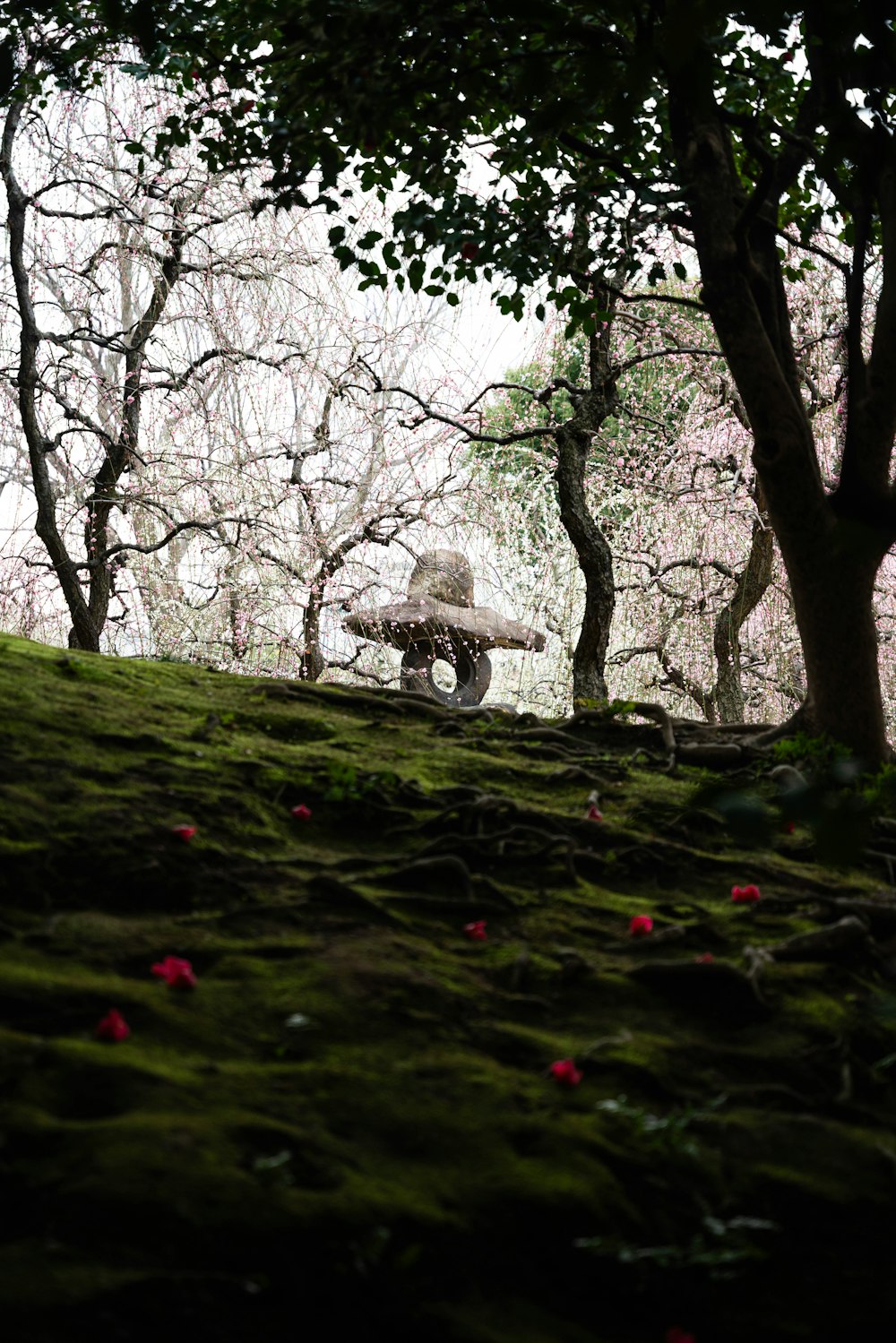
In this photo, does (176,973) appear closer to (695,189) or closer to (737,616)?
(695,189)

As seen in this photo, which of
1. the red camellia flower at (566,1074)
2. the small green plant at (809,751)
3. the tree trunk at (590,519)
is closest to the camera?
the red camellia flower at (566,1074)

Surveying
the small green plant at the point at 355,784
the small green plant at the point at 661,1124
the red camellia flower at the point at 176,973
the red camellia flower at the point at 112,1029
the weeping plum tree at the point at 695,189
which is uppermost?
the weeping plum tree at the point at 695,189

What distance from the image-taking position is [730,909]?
3209mm

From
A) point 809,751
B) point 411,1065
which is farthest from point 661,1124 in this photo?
point 809,751

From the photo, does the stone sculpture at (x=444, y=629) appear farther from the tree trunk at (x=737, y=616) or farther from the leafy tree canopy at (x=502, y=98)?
the leafy tree canopy at (x=502, y=98)

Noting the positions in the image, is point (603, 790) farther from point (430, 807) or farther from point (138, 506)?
point (138, 506)

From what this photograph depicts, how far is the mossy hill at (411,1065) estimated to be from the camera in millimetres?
1691

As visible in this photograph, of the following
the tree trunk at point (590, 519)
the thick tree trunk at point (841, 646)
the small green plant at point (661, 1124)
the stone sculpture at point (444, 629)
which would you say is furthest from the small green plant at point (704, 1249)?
the stone sculpture at point (444, 629)

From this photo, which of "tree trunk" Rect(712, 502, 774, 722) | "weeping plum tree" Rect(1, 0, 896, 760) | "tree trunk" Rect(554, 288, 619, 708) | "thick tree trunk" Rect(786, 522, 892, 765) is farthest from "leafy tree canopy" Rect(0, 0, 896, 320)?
"tree trunk" Rect(712, 502, 774, 722)

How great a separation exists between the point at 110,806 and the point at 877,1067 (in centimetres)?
189

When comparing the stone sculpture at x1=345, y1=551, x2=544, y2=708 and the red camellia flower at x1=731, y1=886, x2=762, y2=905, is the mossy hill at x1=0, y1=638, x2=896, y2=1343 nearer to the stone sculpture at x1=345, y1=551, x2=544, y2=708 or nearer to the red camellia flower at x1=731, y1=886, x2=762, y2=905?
the red camellia flower at x1=731, y1=886, x2=762, y2=905

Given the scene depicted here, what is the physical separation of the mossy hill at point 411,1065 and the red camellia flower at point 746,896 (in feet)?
0.26

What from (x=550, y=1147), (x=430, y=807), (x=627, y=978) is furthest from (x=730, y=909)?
(x=550, y=1147)

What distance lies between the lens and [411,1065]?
2162 millimetres
